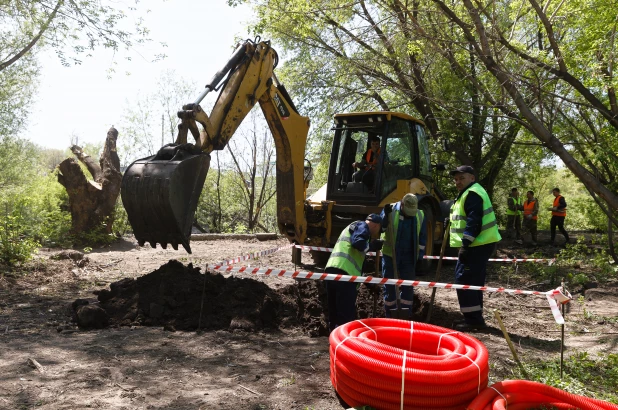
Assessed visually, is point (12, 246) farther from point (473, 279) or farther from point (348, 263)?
point (473, 279)

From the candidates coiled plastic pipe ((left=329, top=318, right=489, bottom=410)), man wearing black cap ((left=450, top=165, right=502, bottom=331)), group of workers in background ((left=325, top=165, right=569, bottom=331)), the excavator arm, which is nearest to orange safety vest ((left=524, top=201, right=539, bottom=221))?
the excavator arm

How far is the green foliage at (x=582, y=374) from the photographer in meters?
4.20

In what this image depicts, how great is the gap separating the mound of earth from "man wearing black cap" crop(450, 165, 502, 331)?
1029 mm

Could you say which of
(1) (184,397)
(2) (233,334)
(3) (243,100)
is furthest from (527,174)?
(1) (184,397)

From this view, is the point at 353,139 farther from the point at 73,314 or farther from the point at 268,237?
the point at 268,237

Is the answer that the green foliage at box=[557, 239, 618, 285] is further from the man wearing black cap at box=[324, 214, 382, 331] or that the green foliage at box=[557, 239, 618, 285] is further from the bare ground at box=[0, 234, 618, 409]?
the man wearing black cap at box=[324, 214, 382, 331]

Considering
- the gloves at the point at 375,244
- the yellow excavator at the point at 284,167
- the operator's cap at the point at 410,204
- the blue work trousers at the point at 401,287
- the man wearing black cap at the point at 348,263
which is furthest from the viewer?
the blue work trousers at the point at 401,287

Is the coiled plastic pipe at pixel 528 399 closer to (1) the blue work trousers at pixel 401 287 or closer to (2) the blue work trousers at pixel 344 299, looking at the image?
(2) the blue work trousers at pixel 344 299

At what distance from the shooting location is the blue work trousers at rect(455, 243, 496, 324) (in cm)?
609

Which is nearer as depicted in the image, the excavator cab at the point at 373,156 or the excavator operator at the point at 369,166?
the excavator cab at the point at 373,156

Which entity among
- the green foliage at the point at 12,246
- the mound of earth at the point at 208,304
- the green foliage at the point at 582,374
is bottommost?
the green foliage at the point at 582,374

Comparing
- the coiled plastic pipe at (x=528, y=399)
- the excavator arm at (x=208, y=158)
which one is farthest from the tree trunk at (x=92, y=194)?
the coiled plastic pipe at (x=528, y=399)

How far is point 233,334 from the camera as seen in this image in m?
5.63

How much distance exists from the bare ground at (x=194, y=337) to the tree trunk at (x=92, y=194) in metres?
4.47
